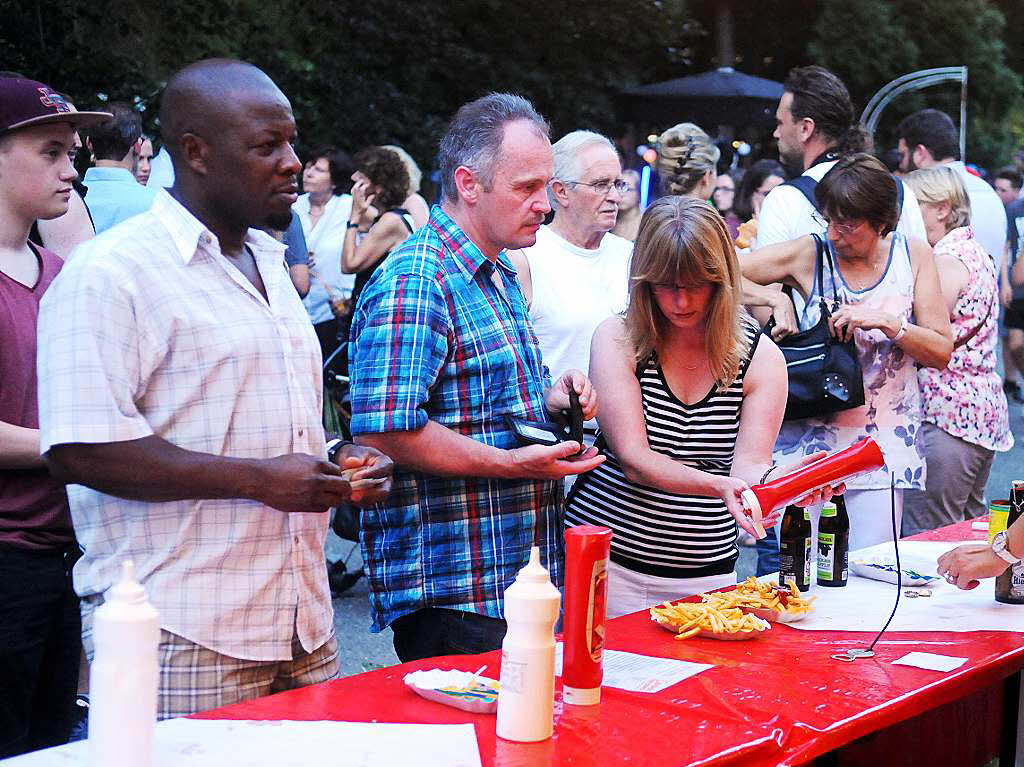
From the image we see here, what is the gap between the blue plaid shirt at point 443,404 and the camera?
277cm

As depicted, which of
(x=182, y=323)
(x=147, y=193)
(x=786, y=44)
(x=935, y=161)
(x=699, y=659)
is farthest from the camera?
(x=786, y=44)

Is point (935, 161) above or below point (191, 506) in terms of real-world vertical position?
above

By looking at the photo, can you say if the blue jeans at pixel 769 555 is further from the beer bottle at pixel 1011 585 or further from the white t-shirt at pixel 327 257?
the white t-shirt at pixel 327 257

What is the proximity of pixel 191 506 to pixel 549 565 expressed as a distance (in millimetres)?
986

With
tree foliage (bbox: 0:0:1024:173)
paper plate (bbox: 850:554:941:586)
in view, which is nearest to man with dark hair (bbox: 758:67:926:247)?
paper plate (bbox: 850:554:941:586)

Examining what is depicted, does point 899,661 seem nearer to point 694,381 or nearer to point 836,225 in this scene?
point 694,381

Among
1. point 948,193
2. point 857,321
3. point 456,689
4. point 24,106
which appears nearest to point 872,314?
point 857,321

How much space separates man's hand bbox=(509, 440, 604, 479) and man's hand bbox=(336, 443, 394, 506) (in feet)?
1.21

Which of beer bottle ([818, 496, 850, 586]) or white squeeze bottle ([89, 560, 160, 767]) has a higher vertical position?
white squeeze bottle ([89, 560, 160, 767])

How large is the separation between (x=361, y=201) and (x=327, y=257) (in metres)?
0.84

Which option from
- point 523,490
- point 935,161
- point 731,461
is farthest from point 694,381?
point 935,161

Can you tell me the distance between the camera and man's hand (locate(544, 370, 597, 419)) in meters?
Answer: 2.99

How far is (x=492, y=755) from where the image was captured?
201 centimetres

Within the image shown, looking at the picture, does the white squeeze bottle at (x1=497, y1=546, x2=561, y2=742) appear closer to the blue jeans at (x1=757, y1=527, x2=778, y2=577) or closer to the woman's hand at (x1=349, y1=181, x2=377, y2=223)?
the blue jeans at (x1=757, y1=527, x2=778, y2=577)
